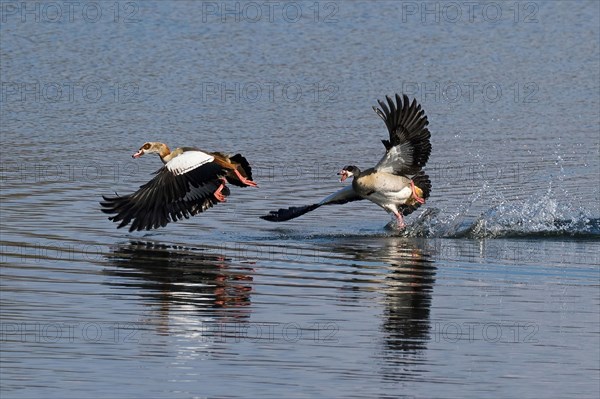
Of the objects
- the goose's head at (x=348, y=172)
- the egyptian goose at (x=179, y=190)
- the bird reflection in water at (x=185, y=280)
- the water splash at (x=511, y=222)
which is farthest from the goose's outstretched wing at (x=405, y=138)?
the bird reflection in water at (x=185, y=280)

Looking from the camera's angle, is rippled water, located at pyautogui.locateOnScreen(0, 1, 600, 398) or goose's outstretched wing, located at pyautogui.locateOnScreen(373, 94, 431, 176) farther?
goose's outstretched wing, located at pyautogui.locateOnScreen(373, 94, 431, 176)

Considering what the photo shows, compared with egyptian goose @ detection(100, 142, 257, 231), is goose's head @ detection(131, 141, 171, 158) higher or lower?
higher

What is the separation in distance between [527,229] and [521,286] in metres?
3.48

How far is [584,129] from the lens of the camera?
25125 millimetres

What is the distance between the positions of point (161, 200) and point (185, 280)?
2.12 m

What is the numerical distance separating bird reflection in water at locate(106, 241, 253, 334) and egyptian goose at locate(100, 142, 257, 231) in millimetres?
377

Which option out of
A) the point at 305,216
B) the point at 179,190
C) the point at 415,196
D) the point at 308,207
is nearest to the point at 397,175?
the point at 415,196

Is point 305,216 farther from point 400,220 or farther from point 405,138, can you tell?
point 405,138

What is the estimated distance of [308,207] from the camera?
18.0 metres

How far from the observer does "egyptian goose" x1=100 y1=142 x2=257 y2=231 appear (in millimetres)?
16391

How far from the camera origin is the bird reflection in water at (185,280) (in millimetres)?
13078

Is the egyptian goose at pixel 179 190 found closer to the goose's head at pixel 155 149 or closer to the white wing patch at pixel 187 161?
the white wing patch at pixel 187 161

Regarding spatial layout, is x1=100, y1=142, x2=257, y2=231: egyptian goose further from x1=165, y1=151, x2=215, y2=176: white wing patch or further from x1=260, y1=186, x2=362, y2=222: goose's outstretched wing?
x1=260, y1=186, x2=362, y2=222: goose's outstretched wing

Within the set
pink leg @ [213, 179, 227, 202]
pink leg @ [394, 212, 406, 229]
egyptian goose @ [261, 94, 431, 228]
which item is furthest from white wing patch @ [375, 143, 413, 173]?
pink leg @ [213, 179, 227, 202]
